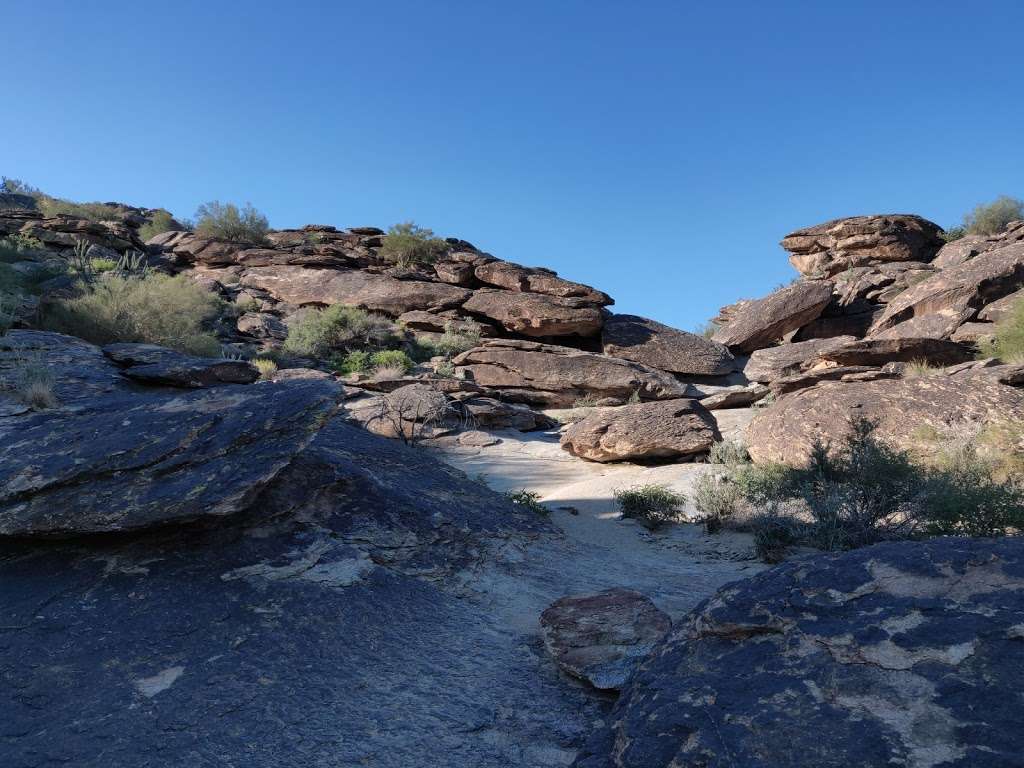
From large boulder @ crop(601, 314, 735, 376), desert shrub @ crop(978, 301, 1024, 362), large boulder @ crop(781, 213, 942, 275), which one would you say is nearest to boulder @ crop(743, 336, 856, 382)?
large boulder @ crop(601, 314, 735, 376)

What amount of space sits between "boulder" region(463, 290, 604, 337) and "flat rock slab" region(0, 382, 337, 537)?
17262 millimetres

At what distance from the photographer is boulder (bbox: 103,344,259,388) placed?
749cm

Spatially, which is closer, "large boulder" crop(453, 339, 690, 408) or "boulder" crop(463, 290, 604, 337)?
"large boulder" crop(453, 339, 690, 408)

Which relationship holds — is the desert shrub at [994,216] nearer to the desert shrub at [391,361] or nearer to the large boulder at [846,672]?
the desert shrub at [391,361]

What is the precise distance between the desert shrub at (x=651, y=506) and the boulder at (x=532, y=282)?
14445 millimetres

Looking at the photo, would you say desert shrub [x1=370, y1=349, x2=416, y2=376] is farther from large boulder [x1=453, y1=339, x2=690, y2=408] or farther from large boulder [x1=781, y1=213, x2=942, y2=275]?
large boulder [x1=781, y1=213, x2=942, y2=275]

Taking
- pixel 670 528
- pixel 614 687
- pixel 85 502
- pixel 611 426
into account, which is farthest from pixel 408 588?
pixel 611 426

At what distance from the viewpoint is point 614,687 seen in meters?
3.24

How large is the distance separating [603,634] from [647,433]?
8.30 metres

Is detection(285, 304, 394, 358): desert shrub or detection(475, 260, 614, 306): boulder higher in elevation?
detection(475, 260, 614, 306): boulder

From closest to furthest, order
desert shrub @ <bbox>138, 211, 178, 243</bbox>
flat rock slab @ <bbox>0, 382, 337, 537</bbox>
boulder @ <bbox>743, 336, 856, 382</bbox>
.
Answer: flat rock slab @ <bbox>0, 382, 337, 537</bbox>
boulder @ <bbox>743, 336, 856, 382</bbox>
desert shrub @ <bbox>138, 211, 178, 243</bbox>

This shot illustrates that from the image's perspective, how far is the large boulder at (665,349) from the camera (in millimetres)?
21297

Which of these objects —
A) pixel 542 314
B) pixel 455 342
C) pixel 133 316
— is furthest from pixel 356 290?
pixel 133 316

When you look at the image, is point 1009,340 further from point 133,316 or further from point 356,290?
point 356,290
